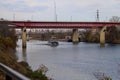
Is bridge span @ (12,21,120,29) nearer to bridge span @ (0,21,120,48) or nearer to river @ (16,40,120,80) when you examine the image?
bridge span @ (0,21,120,48)

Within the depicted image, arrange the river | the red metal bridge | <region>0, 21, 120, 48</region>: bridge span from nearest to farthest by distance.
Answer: the river → <region>0, 21, 120, 48</region>: bridge span → the red metal bridge

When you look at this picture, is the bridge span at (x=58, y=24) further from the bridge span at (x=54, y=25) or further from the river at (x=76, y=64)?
the river at (x=76, y=64)

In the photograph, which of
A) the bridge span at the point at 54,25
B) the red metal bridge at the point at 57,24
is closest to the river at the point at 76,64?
the bridge span at the point at 54,25

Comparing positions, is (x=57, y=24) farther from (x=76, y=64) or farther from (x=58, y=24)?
(x=76, y=64)

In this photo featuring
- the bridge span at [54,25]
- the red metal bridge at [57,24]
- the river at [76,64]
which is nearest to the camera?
the river at [76,64]

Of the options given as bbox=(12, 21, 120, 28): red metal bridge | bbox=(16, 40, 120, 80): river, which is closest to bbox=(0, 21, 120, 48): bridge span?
bbox=(12, 21, 120, 28): red metal bridge

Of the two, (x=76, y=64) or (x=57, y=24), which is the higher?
(x=57, y=24)

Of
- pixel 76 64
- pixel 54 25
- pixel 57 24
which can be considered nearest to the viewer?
pixel 76 64

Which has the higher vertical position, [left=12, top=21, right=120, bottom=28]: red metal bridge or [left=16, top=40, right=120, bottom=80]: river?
[left=12, top=21, right=120, bottom=28]: red metal bridge

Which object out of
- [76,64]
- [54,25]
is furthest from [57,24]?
[76,64]

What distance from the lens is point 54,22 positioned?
131625 mm

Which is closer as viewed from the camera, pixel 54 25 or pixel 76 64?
pixel 76 64

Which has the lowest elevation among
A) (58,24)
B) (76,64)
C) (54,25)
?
(76,64)

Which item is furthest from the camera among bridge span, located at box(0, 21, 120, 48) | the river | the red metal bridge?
the red metal bridge
